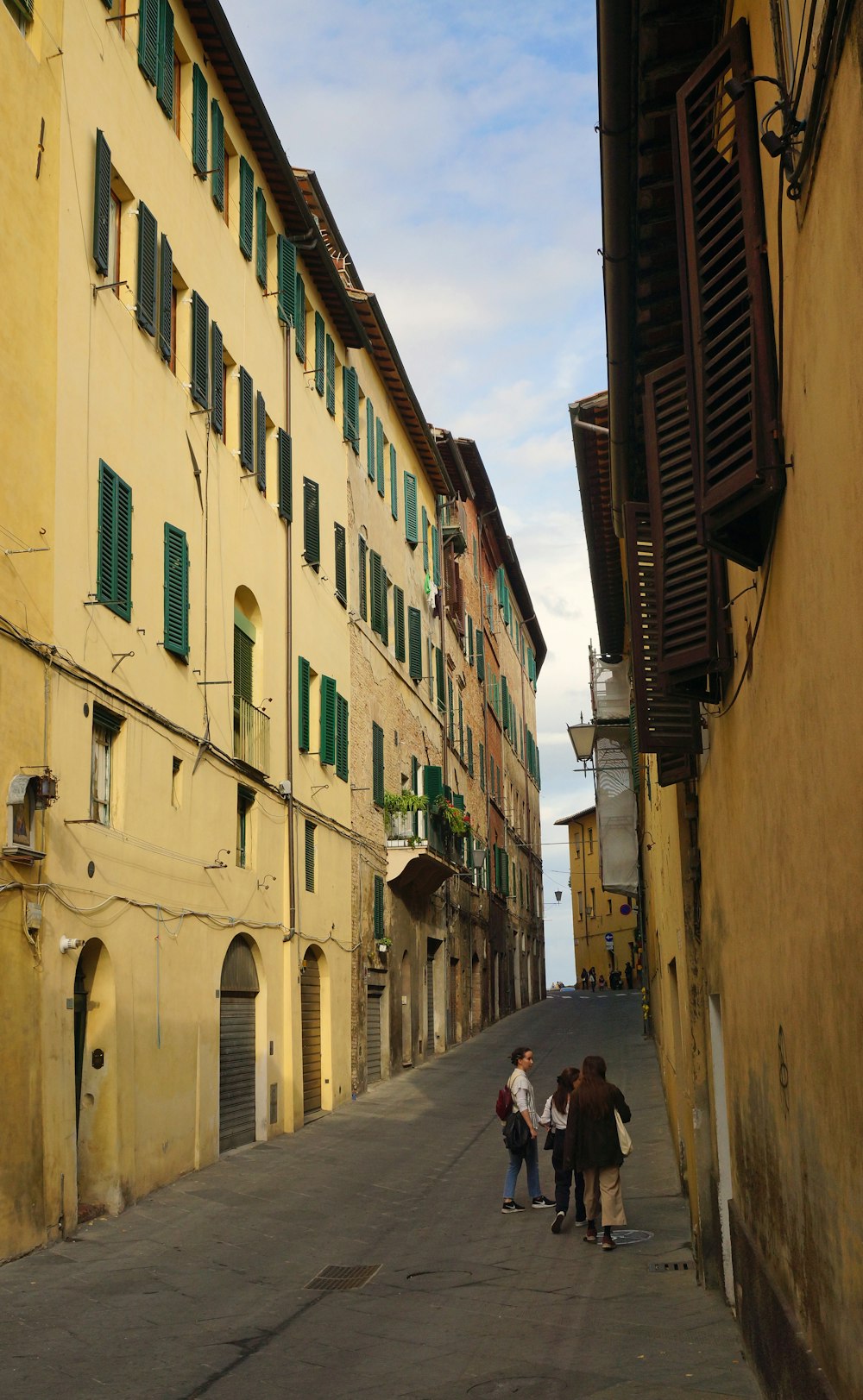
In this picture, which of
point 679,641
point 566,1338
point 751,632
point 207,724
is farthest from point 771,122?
point 207,724

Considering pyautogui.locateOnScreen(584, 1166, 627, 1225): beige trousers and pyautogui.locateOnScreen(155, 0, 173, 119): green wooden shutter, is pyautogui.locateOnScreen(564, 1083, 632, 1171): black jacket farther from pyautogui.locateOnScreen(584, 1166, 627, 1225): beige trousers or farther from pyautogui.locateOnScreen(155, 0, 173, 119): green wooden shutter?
pyautogui.locateOnScreen(155, 0, 173, 119): green wooden shutter

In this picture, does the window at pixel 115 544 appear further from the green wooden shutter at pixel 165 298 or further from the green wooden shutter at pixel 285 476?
the green wooden shutter at pixel 285 476

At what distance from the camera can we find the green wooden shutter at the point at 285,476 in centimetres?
2141

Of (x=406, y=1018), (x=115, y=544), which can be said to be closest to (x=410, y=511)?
(x=406, y=1018)

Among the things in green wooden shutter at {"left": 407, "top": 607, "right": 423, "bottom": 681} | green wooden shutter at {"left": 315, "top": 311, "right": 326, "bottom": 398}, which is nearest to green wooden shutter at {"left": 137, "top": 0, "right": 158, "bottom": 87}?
green wooden shutter at {"left": 315, "top": 311, "right": 326, "bottom": 398}

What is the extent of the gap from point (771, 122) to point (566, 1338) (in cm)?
694

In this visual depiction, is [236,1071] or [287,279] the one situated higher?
[287,279]

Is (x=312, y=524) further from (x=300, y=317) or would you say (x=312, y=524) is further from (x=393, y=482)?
(x=393, y=482)

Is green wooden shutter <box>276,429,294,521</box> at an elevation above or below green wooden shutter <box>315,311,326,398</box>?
below

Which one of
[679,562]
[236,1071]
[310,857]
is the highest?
[679,562]

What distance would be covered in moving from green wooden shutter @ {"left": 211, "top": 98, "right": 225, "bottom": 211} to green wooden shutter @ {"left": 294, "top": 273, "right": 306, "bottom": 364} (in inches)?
141

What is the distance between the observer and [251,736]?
1952 cm

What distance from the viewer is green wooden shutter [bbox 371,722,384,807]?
27047 mm

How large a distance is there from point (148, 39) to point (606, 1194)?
1284 cm
